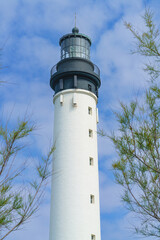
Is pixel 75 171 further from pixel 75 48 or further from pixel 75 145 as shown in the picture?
pixel 75 48

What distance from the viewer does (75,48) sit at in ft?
97.5

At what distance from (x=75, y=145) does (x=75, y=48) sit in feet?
30.4

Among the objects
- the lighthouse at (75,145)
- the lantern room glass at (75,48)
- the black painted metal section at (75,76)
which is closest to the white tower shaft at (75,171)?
the lighthouse at (75,145)

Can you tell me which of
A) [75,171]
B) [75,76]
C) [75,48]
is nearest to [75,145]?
[75,171]

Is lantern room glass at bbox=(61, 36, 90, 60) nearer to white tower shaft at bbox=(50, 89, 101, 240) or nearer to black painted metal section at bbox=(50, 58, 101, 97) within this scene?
black painted metal section at bbox=(50, 58, 101, 97)

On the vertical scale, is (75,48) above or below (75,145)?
above

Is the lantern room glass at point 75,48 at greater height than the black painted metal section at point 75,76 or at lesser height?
greater

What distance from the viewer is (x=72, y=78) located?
27875 mm

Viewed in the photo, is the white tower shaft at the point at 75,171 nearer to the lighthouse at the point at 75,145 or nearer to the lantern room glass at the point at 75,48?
the lighthouse at the point at 75,145

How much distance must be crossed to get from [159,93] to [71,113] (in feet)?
57.5

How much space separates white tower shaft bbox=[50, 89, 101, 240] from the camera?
74.6ft

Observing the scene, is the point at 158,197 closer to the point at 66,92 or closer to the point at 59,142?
the point at 59,142

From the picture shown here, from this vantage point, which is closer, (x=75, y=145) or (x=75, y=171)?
(x=75, y=171)

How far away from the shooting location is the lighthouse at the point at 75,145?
2289 centimetres
